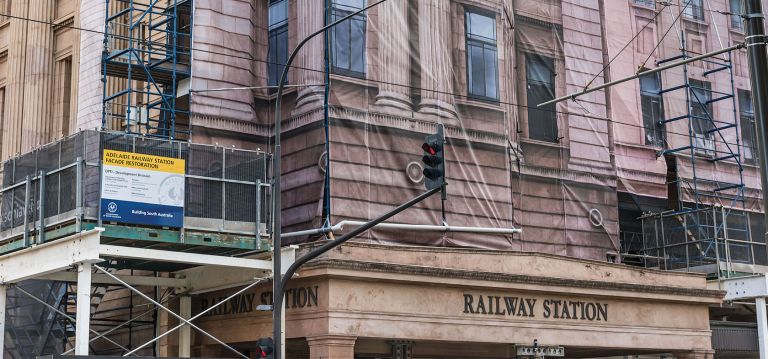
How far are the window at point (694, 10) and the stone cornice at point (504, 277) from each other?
30.0ft

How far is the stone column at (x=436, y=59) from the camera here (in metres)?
27.6

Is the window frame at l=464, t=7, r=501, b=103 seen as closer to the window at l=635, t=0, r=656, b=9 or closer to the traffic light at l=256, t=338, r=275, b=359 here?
the window at l=635, t=0, r=656, b=9

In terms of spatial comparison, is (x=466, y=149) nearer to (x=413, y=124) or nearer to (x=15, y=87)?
(x=413, y=124)

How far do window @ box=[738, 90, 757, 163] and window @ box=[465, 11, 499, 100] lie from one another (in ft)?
A: 35.4

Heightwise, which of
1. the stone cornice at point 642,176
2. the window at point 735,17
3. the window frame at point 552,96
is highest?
the window at point 735,17

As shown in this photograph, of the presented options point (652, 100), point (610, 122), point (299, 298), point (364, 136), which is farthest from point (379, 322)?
point (652, 100)

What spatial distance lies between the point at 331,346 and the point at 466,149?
6889 millimetres

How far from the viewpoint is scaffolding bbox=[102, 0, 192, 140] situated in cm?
2736

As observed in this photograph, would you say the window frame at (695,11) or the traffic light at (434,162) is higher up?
the window frame at (695,11)

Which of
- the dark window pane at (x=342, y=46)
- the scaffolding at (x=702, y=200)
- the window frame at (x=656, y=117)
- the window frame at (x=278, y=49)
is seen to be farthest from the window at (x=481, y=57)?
the scaffolding at (x=702, y=200)

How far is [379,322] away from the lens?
80.4ft

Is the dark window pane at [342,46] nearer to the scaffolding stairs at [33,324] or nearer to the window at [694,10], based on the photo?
the scaffolding stairs at [33,324]

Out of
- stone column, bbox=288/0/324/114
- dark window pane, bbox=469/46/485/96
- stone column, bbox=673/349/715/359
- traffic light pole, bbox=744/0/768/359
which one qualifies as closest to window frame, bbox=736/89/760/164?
stone column, bbox=673/349/715/359

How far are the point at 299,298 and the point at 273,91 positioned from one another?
5.62m
